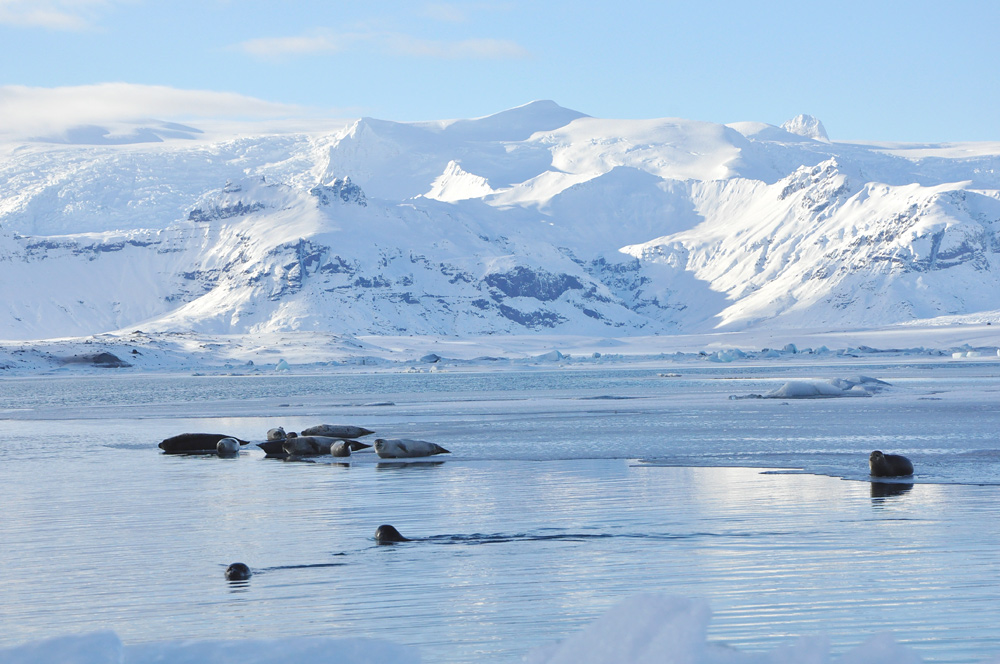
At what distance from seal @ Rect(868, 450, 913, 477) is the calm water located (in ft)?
1.68

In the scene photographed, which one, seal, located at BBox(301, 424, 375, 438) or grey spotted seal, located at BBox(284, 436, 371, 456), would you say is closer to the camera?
grey spotted seal, located at BBox(284, 436, 371, 456)

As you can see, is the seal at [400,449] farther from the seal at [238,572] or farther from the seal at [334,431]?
the seal at [238,572]

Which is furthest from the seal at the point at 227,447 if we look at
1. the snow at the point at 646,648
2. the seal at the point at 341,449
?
the snow at the point at 646,648

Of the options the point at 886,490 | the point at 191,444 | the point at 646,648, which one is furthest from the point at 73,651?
the point at 191,444

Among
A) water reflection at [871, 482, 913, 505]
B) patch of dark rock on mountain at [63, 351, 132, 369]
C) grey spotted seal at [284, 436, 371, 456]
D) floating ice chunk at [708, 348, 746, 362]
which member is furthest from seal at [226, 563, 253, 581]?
patch of dark rock on mountain at [63, 351, 132, 369]

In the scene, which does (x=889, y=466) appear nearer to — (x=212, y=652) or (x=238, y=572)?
(x=238, y=572)

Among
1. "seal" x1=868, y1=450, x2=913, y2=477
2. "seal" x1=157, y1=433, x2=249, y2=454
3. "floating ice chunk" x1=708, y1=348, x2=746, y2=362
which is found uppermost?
"seal" x1=868, y1=450, x2=913, y2=477

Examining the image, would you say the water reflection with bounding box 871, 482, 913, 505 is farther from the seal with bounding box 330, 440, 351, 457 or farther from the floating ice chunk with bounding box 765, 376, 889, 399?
the floating ice chunk with bounding box 765, 376, 889, 399

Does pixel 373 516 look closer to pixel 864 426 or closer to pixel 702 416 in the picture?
pixel 864 426

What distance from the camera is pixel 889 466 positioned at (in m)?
23.0

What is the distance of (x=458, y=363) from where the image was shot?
189125 mm

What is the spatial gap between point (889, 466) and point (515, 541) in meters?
9.69

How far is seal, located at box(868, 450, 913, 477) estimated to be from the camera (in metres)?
23.0

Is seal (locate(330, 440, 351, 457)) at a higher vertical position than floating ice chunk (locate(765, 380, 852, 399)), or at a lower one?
higher
